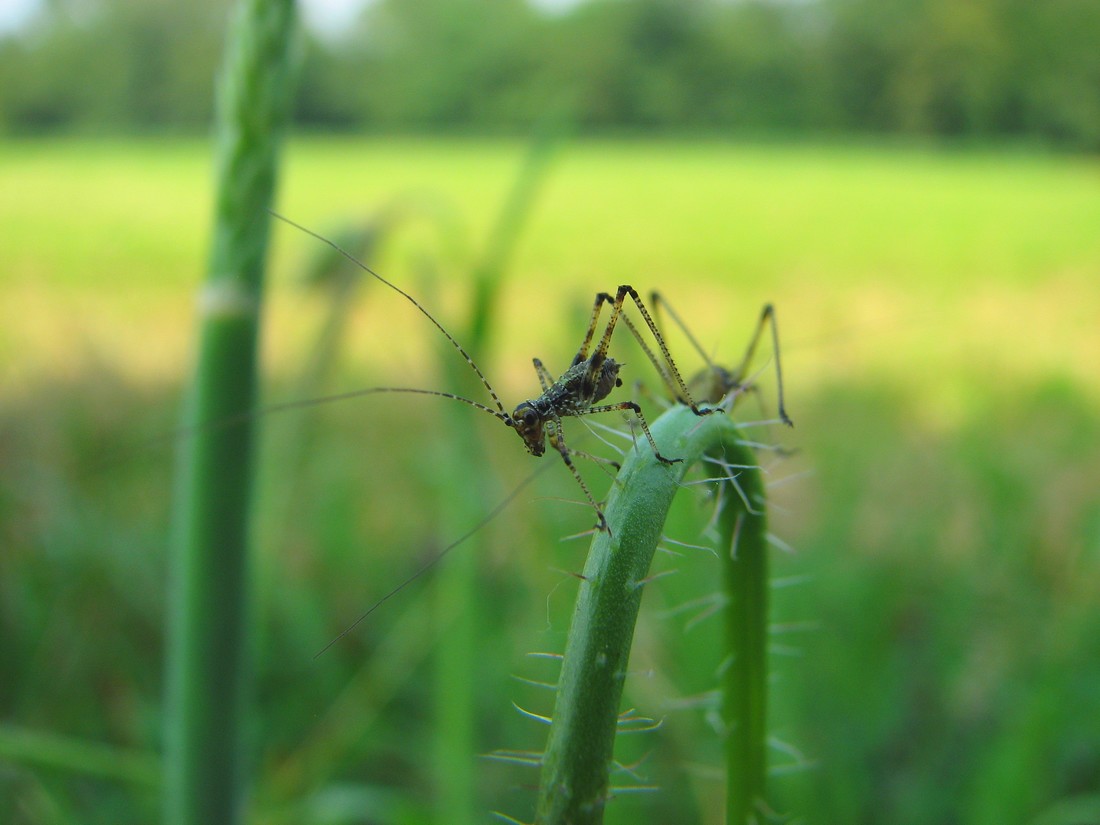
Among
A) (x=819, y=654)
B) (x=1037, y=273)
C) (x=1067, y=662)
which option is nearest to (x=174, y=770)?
(x=819, y=654)

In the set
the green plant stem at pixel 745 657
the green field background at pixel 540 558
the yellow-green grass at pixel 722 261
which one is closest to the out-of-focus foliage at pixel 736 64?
the yellow-green grass at pixel 722 261

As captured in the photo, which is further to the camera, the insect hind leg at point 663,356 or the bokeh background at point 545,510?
the bokeh background at point 545,510

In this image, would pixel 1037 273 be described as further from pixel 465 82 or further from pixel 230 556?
pixel 465 82

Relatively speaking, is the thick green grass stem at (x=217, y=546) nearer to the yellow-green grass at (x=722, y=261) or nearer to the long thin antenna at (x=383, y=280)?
the long thin antenna at (x=383, y=280)

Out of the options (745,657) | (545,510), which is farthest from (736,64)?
(745,657)

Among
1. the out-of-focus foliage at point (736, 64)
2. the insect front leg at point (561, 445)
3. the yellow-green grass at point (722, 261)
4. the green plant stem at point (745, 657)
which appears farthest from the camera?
the out-of-focus foliage at point (736, 64)

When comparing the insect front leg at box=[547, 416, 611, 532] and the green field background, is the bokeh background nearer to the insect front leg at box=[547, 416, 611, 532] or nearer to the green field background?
the green field background

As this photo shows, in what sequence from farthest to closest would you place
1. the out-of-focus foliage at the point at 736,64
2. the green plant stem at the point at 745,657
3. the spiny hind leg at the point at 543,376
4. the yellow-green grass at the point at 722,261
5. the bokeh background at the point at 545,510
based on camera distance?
A: the out-of-focus foliage at the point at 736,64
the yellow-green grass at the point at 722,261
the bokeh background at the point at 545,510
the spiny hind leg at the point at 543,376
the green plant stem at the point at 745,657
